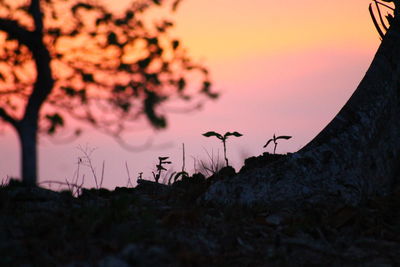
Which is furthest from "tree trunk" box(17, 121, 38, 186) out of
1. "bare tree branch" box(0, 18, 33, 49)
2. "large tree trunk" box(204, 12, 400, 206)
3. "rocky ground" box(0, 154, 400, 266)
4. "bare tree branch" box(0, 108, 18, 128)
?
"large tree trunk" box(204, 12, 400, 206)

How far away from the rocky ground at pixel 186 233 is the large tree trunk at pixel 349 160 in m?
0.27

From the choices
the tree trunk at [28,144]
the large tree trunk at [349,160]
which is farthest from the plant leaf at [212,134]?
the tree trunk at [28,144]

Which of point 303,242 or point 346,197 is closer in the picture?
point 303,242

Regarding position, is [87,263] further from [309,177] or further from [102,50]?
[309,177]

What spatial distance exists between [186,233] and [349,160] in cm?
293

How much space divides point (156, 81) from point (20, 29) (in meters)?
1.95

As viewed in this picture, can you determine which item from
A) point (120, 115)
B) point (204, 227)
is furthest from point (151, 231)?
point (120, 115)

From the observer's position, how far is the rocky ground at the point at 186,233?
5398 millimetres

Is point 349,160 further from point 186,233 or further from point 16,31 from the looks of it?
point 16,31

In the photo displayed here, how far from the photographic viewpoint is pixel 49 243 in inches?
223

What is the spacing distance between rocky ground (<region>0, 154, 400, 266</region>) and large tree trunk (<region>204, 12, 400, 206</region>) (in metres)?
0.27

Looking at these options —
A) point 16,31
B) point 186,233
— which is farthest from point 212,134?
point 16,31

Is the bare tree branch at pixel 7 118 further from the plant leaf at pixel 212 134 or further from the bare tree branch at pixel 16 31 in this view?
the plant leaf at pixel 212 134

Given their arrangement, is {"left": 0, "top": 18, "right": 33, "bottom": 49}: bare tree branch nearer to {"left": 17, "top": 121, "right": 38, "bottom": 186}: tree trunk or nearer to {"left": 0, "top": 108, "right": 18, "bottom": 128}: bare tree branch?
{"left": 0, "top": 108, "right": 18, "bottom": 128}: bare tree branch
